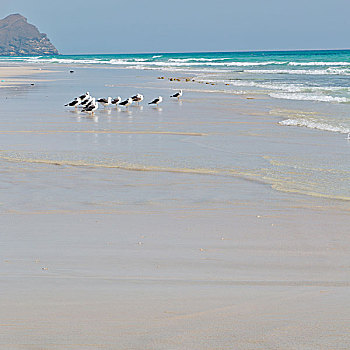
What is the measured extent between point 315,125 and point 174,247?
317 inches

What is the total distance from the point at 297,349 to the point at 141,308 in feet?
2.87

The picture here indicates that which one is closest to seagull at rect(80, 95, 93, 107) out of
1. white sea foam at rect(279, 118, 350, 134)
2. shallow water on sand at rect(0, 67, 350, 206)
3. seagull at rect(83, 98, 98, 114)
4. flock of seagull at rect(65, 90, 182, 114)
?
flock of seagull at rect(65, 90, 182, 114)

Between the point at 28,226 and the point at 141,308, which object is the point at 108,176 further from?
the point at 141,308

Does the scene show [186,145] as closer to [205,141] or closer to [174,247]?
[205,141]

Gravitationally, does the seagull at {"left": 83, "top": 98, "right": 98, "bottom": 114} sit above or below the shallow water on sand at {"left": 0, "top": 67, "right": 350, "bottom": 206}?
below

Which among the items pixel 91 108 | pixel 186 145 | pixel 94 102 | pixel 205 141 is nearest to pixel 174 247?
pixel 186 145

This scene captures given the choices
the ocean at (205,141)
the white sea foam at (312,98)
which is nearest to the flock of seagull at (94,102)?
the ocean at (205,141)

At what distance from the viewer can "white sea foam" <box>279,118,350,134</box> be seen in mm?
11344

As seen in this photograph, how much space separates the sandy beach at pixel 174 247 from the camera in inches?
123

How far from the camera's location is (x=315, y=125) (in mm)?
11914

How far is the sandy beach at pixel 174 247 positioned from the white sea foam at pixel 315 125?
190cm

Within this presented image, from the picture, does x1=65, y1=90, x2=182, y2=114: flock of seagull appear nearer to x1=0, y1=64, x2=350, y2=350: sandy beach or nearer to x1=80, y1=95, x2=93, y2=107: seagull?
x1=80, y1=95, x2=93, y2=107: seagull

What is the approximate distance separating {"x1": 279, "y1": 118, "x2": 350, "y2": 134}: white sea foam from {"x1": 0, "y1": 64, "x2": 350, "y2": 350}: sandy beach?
1.90 m

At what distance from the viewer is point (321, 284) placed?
12.3 feet
